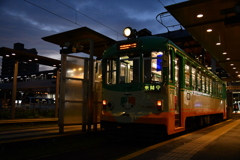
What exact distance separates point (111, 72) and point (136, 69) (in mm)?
1071

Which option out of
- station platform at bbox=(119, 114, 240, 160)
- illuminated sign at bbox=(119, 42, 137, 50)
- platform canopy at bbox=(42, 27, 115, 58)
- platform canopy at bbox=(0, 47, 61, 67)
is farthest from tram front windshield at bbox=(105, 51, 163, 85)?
platform canopy at bbox=(0, 47, 61, 67)

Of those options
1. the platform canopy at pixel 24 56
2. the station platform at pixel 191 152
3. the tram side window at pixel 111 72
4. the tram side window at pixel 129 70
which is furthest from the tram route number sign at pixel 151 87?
the platform canopy at pixel 24 56

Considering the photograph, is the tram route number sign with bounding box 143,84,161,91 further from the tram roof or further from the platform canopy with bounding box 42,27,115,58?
the platform canopy with bounding box 42,27,115,58

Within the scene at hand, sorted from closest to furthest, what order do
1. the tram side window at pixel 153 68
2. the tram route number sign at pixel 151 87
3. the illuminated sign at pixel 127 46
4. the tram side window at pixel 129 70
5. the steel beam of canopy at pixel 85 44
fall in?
the tram route number sign at pixel 151 87, the tram side window at pixel 153 68, the tram side window at pixel 129 70, the illuminated sign at pixel 127 46, the steel beam of canopy at pixel 85 44

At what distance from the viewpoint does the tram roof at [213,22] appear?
8.53 metres

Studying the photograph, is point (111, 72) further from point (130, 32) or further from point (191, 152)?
point (191, 152)

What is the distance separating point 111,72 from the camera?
8711mm

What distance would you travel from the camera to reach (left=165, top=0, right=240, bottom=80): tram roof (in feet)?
28.0

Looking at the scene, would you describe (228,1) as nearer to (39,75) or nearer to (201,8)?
(201,8)

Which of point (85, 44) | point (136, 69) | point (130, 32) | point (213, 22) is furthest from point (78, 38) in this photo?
point (213, 22)

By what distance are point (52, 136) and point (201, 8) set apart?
6.83 meters

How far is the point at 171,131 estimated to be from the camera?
7.72 metres

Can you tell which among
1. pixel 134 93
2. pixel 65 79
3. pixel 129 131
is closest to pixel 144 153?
pixel 129 131

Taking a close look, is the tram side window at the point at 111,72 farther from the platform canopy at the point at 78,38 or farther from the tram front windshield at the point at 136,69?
the platform canopy at the point at 78,38
